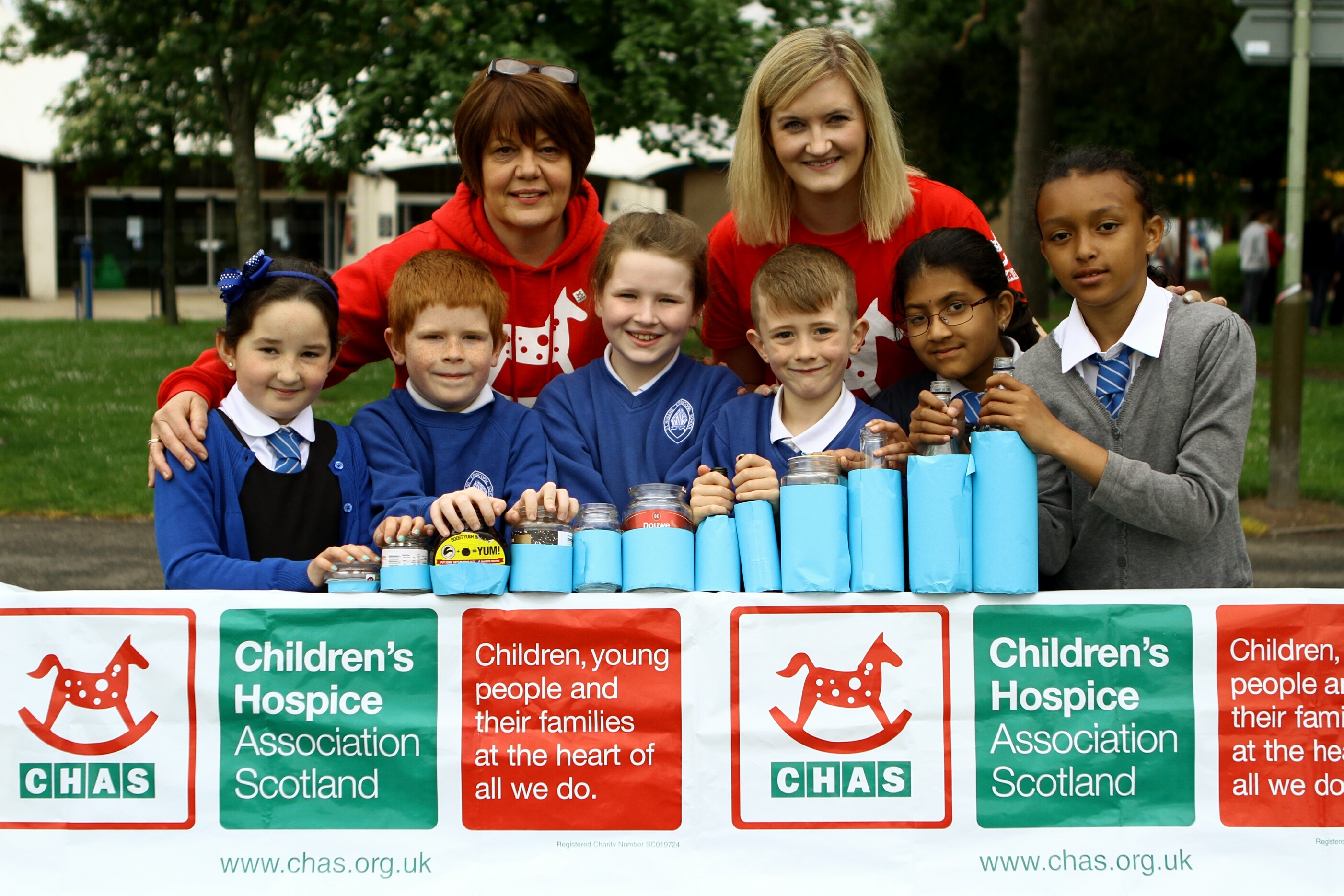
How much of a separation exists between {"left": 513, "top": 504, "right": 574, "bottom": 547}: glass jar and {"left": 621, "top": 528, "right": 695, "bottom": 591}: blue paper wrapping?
0.45 feet

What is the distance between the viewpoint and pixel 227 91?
17.2 meters

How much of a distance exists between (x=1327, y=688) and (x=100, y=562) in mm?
6391

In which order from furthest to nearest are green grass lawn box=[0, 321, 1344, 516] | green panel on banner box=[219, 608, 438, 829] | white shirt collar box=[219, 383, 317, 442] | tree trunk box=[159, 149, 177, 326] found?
tree trunk box=[159, 149, 177, 326]
green grass lawn box=[0, 321, 1344, 516]
white shirt collar box=[219, 383, 317, 442]
green panel on banner box=[219, 608, 438, 829]

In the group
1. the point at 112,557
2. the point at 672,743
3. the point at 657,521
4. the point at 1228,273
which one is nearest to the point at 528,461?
the point at 657,521

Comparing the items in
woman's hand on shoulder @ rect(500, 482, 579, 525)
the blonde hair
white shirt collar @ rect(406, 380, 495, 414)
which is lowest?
woman's hand on shoulder @ rect(500, 482, 579, 525)

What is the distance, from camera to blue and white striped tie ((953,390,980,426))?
3.19m

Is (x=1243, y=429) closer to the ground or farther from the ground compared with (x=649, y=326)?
closer to the ground

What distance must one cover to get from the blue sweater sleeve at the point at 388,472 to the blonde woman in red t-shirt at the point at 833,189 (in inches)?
46.2

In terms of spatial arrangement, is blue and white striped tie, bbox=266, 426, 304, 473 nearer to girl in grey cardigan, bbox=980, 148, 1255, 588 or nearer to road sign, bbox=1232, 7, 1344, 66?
girl in grey cardigan, bbox=980, 148, 1255, 588

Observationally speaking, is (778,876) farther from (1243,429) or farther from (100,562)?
(100,562)

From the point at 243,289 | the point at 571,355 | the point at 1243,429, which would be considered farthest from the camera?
the point at 571,355

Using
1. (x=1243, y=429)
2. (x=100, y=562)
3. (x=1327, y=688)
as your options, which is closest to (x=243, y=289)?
(x=1243, y=429)

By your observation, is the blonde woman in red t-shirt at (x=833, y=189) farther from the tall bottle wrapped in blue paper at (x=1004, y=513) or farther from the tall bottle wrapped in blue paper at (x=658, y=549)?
the tall bottle wrapped in blue paper at (x=658, y=549)

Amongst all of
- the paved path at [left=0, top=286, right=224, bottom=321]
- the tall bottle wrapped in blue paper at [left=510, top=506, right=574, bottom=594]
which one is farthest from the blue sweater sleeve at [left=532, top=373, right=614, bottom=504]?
the paved path at [left=0, top=286, right=224, bottom=321]
